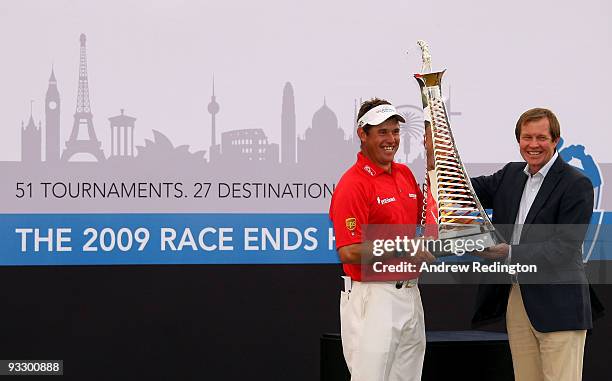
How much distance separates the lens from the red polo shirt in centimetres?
271

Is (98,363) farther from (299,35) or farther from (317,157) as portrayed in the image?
(299,35)

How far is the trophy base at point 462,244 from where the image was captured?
2.68 metres

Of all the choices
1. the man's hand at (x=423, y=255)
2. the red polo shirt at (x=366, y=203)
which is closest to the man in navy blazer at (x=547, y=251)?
the man's hand at (x=423, y=255)

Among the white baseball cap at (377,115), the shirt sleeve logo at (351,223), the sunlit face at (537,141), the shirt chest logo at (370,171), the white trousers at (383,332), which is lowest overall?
the white trousers at (383,332)

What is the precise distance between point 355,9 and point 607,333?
5.98 ft

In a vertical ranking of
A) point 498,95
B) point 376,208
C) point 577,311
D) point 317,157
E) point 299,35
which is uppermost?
point 299,35

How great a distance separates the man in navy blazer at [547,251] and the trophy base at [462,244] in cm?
3

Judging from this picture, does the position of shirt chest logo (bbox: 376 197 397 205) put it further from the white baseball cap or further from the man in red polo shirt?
the white baseball cap

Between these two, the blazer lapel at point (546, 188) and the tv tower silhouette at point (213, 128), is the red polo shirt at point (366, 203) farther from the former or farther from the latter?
the tv tower silhouette at point (213, 128)

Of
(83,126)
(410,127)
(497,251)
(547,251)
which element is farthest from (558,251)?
(83,126)

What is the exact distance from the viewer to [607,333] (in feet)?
13.4

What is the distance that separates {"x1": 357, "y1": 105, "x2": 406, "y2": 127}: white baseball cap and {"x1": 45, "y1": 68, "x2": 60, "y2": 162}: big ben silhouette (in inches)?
65.4

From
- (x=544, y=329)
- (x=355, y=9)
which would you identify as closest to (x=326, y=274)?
(x=355, y=9)

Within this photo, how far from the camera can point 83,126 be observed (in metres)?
3.88
